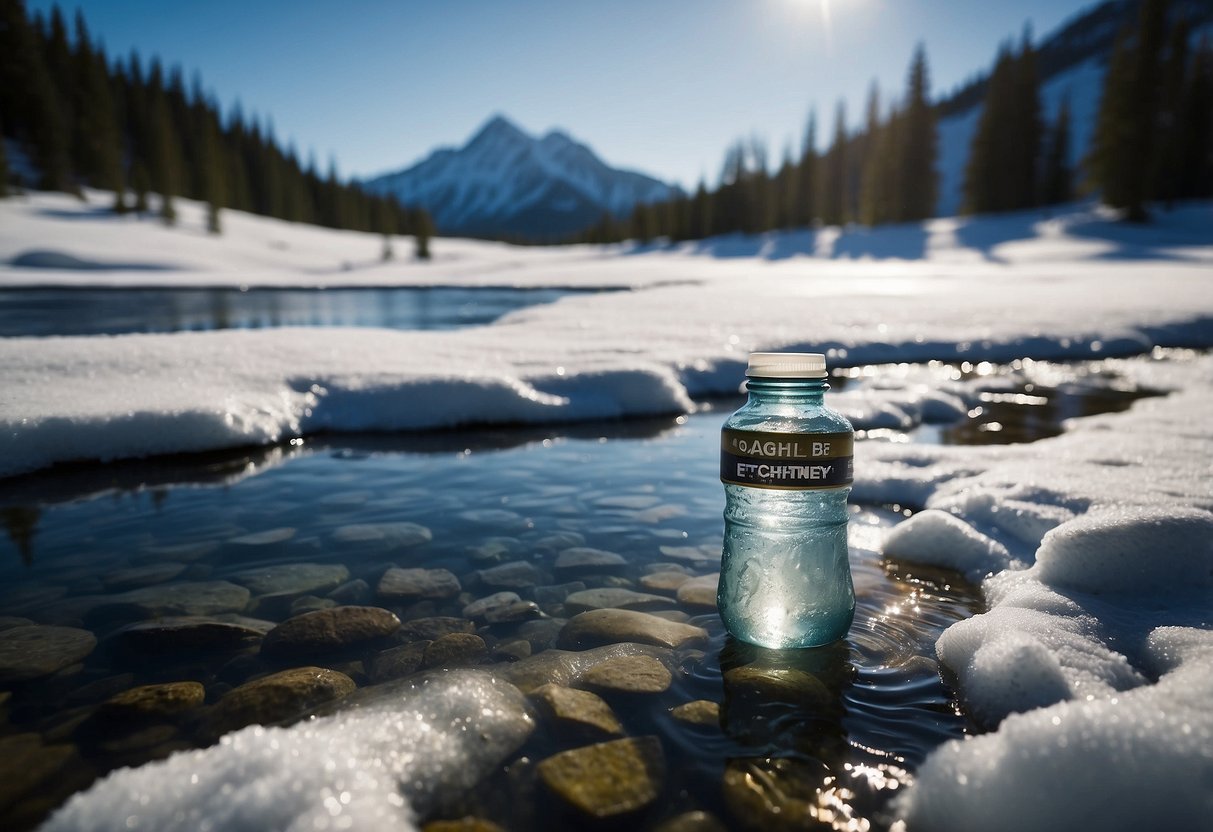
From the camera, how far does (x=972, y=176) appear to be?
4762 centimetres

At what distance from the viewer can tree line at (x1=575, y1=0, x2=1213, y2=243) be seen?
35.7 metres

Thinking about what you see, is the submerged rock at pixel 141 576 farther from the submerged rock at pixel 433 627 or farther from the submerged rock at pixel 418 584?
the submerged rock at pixel 433 627

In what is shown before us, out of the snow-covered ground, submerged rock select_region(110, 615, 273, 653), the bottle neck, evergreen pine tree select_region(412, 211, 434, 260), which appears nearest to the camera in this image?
the snow-covered ground

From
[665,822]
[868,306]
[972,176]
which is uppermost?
[972,176]

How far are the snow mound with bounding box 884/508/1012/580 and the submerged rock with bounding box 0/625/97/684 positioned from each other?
358 centimetres

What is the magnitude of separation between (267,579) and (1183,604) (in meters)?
3.85

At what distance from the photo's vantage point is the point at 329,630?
2.57 metres

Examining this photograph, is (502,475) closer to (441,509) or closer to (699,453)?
(441,509)

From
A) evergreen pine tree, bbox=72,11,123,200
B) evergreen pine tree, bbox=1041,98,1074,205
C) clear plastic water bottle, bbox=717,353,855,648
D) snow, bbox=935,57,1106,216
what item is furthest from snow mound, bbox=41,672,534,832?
snow, bbox=935,57,1106,216

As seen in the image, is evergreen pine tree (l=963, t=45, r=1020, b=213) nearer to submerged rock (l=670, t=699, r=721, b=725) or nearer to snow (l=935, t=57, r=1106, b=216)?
submerged rock (l=670, t=699, r=721, b=725)

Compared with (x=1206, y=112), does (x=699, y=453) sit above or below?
below

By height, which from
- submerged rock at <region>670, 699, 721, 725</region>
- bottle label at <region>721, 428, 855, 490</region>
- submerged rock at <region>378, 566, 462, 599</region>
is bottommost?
submerged rock at <region>670, 699, 721, 725</region>

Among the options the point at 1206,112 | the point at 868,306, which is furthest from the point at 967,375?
the point at 1206,112

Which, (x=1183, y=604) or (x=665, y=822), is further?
(x=1183, y=604)
